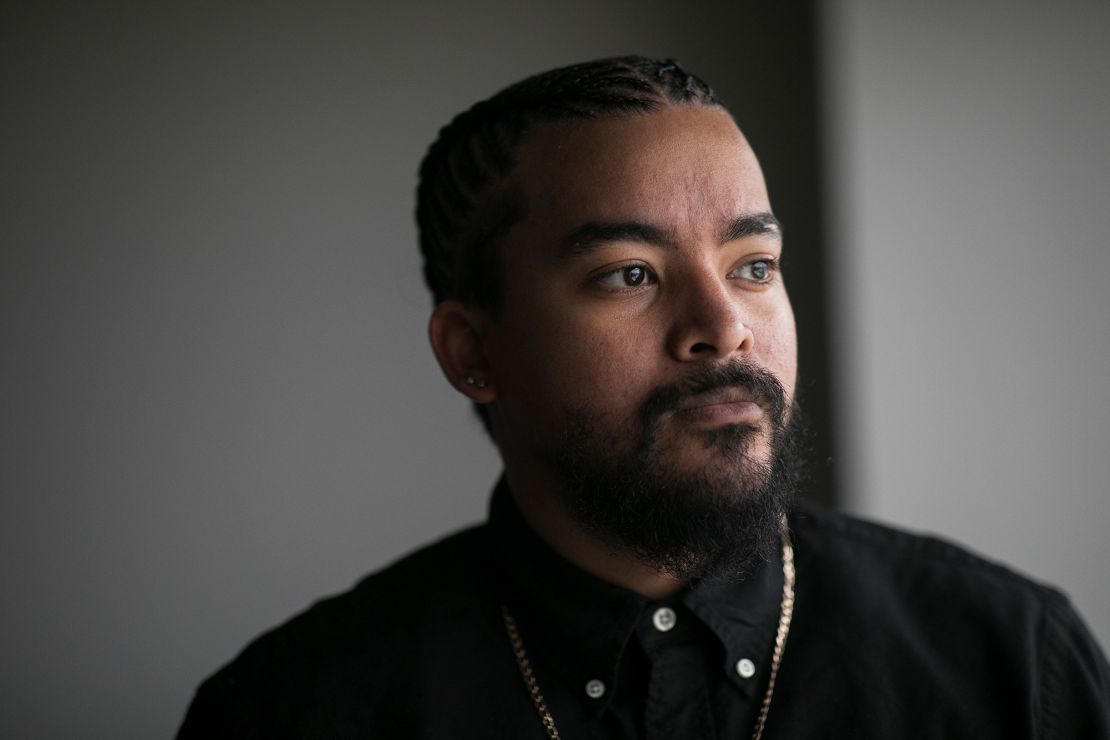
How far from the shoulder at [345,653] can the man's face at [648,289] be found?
0.99 ft

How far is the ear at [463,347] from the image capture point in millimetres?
1337

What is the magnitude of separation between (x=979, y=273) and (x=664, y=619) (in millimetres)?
1396

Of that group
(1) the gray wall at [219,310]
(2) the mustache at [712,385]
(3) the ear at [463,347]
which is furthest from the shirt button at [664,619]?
(1) the gray wall at [219,310]

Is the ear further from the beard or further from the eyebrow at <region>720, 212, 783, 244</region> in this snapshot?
the eyebrow at <region>720, 212, 783, 244</region>

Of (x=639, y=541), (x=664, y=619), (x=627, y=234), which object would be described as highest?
(x=627, y=234)

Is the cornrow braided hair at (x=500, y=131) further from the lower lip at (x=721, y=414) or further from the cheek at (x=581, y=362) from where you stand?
the lower lip at (x=721, y=414)

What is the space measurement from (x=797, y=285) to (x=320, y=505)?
1.22 m

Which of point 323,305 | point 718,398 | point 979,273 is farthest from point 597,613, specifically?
point 979,273

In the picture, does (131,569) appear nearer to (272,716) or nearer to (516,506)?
(272,716)

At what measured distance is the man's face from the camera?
114 centimetres

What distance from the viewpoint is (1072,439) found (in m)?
2.24

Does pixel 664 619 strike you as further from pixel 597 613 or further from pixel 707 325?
pixel 707 325

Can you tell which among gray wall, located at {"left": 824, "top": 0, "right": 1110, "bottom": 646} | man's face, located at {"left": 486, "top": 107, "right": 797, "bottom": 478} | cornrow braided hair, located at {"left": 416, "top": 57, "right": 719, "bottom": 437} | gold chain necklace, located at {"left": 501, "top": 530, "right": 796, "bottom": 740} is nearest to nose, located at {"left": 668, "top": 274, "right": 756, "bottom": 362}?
man's face, located at {"left": 486, "top": 107, "right": 797, "bottom": 478}

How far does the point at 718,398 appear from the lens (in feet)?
3.71
